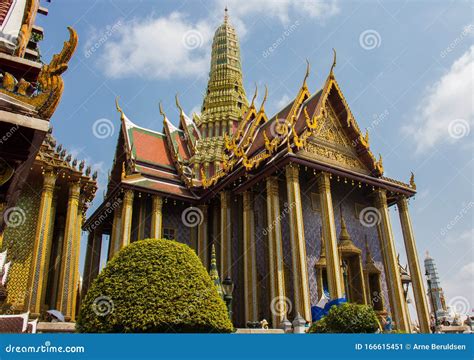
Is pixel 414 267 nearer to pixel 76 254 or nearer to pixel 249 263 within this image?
pixel 249 263

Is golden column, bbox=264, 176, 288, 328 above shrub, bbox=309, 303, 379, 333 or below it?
above

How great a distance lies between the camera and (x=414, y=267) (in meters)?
15.0

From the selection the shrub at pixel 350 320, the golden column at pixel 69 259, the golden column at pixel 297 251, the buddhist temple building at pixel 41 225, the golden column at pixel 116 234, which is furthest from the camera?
the golden column at pixel 116 234

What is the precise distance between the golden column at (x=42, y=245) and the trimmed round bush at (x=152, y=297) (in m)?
7.24

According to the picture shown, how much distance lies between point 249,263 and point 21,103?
10642 mm

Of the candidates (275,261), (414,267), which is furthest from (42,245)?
(414,267)

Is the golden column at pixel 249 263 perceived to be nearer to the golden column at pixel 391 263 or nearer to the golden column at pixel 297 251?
the golden column at pixel 297 251

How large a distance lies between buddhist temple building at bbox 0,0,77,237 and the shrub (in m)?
5.53

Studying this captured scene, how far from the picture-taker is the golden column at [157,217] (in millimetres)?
15898

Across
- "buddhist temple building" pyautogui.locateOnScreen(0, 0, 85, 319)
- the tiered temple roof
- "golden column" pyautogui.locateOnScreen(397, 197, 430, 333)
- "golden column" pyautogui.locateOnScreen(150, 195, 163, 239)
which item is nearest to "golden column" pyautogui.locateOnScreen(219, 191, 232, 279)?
the tiered temple roof

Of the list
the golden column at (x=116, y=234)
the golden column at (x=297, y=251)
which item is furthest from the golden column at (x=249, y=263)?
the golden column at (x=116, y=234)

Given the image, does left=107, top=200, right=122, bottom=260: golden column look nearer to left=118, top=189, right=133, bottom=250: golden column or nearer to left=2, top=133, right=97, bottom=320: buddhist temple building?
left=118, top=189, right=133, bottom=250: golden column

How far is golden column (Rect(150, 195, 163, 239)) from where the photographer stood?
15898 millimetres

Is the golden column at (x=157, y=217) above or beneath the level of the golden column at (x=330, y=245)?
above
